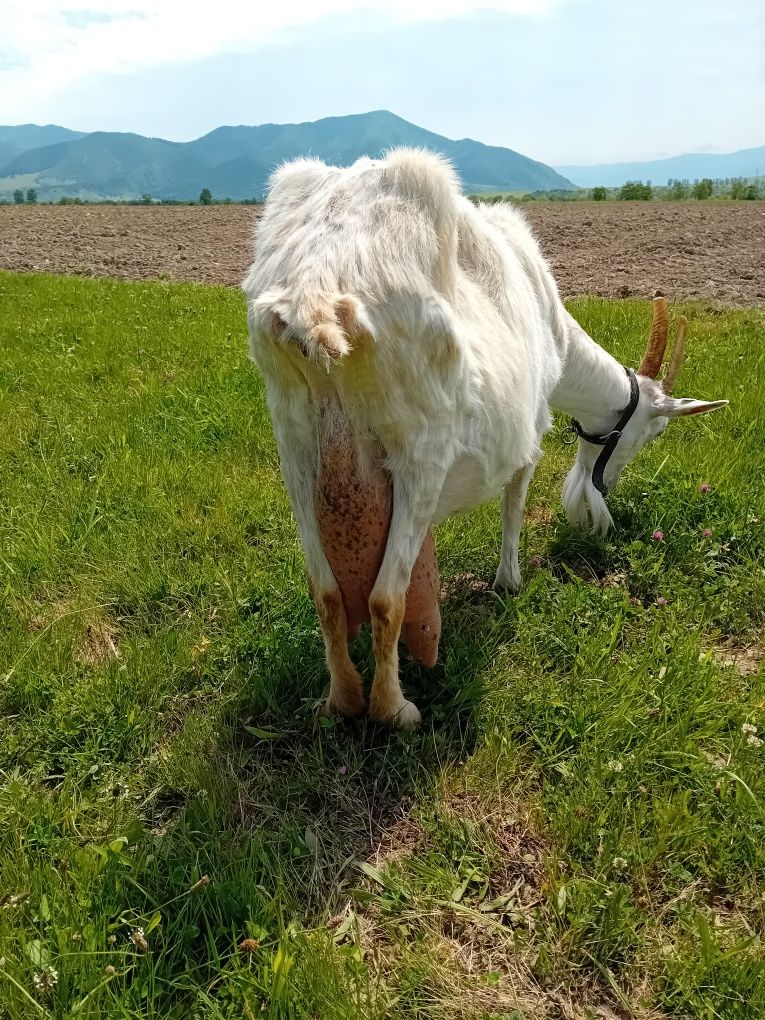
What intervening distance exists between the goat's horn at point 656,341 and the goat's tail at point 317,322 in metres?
2.48

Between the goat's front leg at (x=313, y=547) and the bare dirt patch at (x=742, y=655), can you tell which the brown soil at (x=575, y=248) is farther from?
the goat's front leg at (x=313, y=547)

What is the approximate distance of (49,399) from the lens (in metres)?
5.61

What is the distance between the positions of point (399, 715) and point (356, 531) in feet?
2.61

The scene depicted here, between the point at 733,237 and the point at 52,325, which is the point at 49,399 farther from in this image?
the point at 733,237

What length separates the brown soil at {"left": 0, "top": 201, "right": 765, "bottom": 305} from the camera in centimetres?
1076

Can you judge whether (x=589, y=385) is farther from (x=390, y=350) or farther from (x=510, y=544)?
(x=390, y=350)

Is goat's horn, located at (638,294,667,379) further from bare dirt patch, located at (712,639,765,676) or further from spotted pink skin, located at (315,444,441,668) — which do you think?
spotted pink skin, located at (315,444,441,668)

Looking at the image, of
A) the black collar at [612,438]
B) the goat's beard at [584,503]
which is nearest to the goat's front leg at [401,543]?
the goat's beard at [584,503]

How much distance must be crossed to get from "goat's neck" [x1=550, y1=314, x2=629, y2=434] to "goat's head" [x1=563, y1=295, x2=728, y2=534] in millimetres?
69

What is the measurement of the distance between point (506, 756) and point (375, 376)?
1462 mm

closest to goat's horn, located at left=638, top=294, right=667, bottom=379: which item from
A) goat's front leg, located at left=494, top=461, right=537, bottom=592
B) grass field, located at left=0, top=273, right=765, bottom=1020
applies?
grass field, located at left=0, top=273, right=765, bottom=1020

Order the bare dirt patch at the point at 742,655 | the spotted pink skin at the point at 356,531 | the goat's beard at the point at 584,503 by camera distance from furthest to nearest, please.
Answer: the goat's beard at the point at 584,503 < the bare dirt patch at the point at 742,655 < the spotted pink skin at the point at 356,531

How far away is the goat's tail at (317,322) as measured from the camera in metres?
1.72

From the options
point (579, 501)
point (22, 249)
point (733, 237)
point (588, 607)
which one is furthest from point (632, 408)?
point (22, 249)
